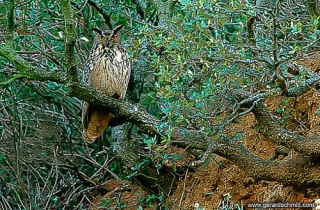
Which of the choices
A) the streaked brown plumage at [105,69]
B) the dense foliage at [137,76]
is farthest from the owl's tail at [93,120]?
the dense foliage at [137,76]

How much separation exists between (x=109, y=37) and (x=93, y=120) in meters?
0.65

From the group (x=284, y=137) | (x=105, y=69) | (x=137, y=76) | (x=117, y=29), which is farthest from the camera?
(x=137, y=76)

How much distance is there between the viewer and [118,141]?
493 centimetres

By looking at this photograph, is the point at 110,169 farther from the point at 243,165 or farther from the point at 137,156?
the point at 243,165

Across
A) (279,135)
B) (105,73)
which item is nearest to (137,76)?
(105,73)

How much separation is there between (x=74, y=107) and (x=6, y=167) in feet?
2.74

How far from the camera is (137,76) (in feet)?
17.1

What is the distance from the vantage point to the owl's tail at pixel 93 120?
4.78m

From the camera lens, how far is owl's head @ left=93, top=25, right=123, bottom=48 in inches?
192

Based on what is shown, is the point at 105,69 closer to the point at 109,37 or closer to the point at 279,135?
the point at 109,37

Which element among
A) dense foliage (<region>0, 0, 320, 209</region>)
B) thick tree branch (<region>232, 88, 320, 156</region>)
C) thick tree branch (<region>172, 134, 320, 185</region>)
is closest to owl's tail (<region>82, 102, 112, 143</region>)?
dense foliage (<region>0, 0, 320, 209</region>)

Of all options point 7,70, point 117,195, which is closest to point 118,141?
point 117,195

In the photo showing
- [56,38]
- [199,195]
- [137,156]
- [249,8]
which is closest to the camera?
[249,8]

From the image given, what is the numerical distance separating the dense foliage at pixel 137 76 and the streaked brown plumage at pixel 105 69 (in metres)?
0.19
